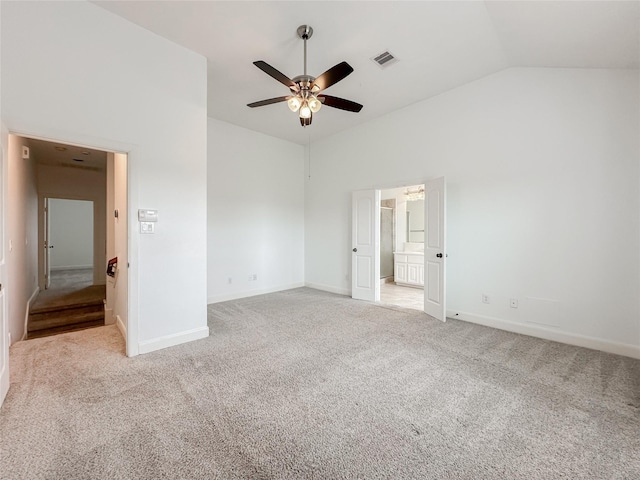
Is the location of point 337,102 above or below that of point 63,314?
above

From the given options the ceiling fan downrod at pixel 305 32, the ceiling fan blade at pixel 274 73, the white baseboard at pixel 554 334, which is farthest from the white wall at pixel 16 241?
the white baseboard at pixel 554 334

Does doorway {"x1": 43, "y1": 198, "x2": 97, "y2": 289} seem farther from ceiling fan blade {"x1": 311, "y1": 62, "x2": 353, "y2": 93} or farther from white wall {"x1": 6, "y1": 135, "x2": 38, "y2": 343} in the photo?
ceiling fan blade {"x1": 311, "y1": 62, "x2": 353, "y2": 93}

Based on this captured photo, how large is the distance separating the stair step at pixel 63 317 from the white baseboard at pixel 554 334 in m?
6.18

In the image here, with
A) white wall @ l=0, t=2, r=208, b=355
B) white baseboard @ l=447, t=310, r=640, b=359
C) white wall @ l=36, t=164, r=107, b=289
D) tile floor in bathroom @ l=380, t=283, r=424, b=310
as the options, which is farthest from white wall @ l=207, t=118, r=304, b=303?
white wall @ l=36, t=164, r=107, b=289

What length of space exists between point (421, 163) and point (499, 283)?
2153 millimetres

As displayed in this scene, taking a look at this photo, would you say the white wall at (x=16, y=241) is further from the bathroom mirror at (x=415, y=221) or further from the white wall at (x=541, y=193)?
the bathroom mirror at (x=415, y=221)

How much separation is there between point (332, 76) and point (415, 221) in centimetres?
504

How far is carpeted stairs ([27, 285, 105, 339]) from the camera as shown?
446 centimetres

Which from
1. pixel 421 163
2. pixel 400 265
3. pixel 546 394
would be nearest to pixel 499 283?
pixel 546 394

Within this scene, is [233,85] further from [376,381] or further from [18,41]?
[376,381]

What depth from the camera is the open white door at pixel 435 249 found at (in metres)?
3.93

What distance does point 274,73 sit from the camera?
252cm

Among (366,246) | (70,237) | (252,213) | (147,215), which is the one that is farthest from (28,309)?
(70,237)

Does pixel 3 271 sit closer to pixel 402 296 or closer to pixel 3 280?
pixel 3 280
